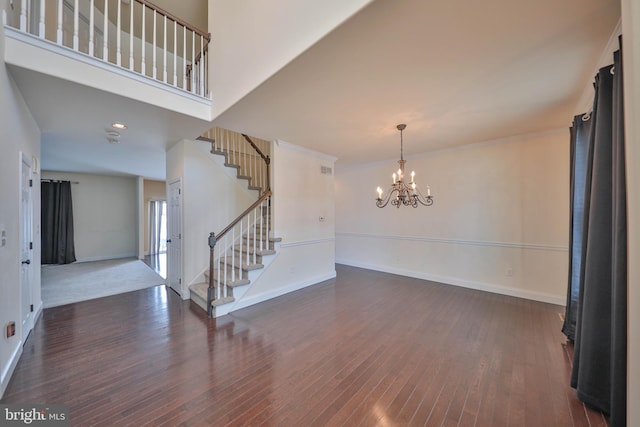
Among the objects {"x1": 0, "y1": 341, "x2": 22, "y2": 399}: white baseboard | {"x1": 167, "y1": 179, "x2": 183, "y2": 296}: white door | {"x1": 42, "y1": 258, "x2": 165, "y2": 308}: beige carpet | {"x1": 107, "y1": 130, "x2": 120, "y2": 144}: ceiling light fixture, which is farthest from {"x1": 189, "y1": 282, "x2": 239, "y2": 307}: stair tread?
{"x1": 107, "y1": 130, "x2": 120, "y2": 144}: ceiling light fixture

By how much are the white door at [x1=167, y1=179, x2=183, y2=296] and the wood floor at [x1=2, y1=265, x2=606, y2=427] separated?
0.86 meters

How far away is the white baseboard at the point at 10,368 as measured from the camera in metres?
1.90

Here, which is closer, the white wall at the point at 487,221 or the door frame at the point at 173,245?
the white wall at the point at 487,221

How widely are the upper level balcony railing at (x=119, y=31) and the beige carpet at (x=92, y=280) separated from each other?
375 cm

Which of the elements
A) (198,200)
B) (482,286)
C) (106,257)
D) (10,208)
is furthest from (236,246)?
(106,257)

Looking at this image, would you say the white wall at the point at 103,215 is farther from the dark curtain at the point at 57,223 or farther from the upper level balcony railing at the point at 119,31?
the upper level balcony railing at the point at 119,31

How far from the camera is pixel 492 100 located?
273 cm

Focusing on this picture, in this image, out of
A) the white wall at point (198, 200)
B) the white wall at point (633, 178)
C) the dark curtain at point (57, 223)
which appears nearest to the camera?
the white wall at point (633, 178)

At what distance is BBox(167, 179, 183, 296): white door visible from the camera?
14.1ft

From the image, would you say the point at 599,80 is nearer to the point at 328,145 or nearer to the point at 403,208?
the point at 328,145

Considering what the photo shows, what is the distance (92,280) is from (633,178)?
7535 millimetres

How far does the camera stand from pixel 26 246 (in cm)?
284

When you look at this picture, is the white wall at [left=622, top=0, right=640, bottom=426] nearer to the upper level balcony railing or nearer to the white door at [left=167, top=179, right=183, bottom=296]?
the upper level balcony railing

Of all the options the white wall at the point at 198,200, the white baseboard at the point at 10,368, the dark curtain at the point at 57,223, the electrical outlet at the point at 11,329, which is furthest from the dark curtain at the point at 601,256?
the dark curtain at the point at 57,223
